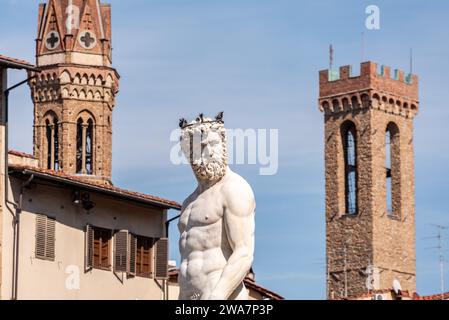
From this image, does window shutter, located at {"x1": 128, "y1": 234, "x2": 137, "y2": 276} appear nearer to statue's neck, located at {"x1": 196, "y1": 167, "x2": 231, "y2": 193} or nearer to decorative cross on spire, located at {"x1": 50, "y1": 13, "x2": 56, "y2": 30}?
statue's neck, located at {"x1": 196, "y1": 167, "x2": 231, "y2": 193}

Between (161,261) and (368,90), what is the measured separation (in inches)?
2243

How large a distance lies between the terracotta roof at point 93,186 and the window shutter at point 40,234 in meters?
0.99

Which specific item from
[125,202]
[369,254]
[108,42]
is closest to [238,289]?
[125,202]

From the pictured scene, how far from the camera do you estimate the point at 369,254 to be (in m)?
98.2

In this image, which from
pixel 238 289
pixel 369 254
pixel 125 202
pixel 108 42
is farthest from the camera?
pixel 369 254

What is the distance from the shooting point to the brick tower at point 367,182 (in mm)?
98562

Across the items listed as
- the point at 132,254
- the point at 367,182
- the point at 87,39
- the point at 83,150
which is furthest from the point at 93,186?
the point at 367,182

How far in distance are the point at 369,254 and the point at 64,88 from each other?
2227 cm

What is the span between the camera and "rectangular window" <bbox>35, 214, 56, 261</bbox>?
4081 centimetres

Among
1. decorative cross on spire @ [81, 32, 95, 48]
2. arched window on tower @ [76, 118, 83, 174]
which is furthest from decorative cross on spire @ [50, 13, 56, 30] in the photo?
arched window on tower @ [76, 118, 83, 174]

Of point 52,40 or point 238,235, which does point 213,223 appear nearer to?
point 238,235

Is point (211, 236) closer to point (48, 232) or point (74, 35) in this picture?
point (48, 232)

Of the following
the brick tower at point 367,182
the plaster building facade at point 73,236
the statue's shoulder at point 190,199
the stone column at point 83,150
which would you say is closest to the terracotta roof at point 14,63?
the plaster building facade at point 73,236

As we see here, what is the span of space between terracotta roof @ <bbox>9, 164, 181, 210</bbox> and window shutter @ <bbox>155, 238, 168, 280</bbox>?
1.03m
